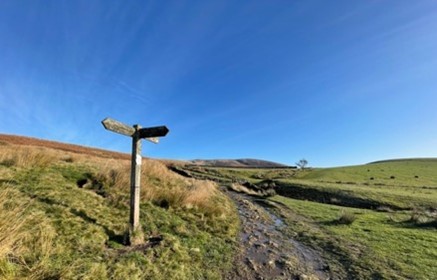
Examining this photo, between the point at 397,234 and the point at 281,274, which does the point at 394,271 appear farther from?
the point at 397,234

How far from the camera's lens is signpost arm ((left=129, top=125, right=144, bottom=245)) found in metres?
7.44

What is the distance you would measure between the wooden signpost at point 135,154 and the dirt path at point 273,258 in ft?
8.89

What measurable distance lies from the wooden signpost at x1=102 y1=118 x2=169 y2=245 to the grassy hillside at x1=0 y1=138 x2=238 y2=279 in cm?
32

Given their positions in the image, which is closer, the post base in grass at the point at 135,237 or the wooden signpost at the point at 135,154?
the post base in grass at the point at 135,237

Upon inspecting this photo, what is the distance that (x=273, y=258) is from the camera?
822cm

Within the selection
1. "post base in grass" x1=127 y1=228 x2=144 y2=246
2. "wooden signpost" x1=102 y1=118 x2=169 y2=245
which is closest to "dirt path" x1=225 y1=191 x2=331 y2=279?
"post base in grass" x1=127 y1=228 x2=144 y2=246

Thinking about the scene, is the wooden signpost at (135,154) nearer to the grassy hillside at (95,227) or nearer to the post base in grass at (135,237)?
the post base in grass at (135,237)

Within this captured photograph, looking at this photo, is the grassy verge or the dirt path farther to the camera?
the grassy verge

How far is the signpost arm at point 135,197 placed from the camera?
7.44 meters

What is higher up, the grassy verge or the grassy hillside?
the grassy hillside

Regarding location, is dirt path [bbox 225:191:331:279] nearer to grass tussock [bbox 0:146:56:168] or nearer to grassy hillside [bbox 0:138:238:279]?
grassy hillside [bbox 0:138:238:279]

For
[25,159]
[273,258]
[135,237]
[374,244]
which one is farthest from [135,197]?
[374,244]

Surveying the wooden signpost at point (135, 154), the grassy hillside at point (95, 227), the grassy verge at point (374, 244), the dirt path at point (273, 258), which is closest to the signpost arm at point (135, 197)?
the wooden signpost at point (135, 154)

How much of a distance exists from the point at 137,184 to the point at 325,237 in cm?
735
